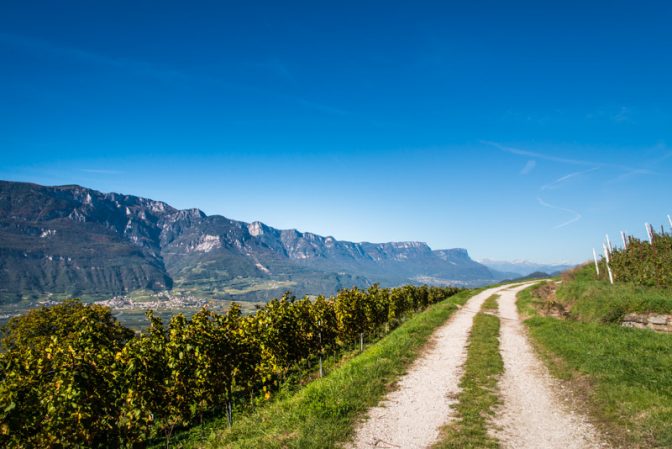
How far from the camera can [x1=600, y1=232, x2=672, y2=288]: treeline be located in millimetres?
29644

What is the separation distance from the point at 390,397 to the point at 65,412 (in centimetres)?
1005

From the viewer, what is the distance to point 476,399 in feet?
39.7

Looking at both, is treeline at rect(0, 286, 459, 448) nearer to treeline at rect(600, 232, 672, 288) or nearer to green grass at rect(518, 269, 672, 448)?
green grass at rect(518, 269, 672, 448)

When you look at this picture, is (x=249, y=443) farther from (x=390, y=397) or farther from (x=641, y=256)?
(x=641, y=256)

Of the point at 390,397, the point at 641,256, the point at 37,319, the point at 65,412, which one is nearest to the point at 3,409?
the point at 65,412

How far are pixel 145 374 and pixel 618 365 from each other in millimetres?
18334

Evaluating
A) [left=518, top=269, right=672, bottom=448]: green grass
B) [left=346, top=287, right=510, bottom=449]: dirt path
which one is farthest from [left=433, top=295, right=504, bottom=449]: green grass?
[left=518, top=269, right=672, bottom=448]: green grass

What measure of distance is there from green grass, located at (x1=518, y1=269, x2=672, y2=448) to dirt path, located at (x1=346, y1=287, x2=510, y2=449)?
168 inches

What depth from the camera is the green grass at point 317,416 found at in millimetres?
9766

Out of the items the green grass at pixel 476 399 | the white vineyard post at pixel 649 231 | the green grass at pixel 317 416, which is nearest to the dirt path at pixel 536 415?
the green grass at pixel 476 399

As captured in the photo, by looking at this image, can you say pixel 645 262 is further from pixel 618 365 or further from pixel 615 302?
pixel 618 365

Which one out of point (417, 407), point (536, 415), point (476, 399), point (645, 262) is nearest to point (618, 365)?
point (536, 415)

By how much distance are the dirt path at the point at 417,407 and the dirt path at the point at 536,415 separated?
1.80m

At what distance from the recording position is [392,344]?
2112 cm
